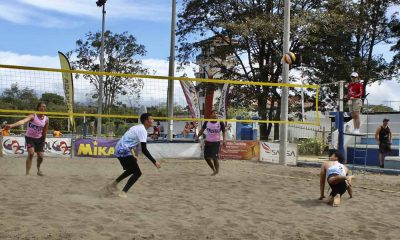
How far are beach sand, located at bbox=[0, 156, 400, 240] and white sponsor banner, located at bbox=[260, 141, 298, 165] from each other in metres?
7.18

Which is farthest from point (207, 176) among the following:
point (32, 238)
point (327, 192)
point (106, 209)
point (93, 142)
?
point (93, 142)

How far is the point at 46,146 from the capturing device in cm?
1659

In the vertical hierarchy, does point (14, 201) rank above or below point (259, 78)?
below

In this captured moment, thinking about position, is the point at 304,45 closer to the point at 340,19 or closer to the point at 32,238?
the point at 340,19

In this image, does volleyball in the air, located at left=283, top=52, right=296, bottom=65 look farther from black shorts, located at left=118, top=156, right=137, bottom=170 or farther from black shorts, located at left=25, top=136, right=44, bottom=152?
black shorts, located at left=118, top=156, right=137, bottom=170

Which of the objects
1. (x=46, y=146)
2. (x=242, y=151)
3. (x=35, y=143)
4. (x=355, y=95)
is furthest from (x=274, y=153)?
(x=35, y=143)

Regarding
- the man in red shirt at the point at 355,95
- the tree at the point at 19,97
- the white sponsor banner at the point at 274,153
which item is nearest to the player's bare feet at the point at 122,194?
the tree at the point at 19,97

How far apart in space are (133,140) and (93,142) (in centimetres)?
990

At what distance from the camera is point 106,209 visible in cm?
611

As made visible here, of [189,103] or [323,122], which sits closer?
[189,103]

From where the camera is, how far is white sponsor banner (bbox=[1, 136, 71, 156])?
53.1 ft

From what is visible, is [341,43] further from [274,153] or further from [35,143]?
[35,143]

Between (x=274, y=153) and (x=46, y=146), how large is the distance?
8141 millimetres

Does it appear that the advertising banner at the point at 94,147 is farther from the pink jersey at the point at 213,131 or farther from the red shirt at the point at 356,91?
the red shirt at the point at 356,91
